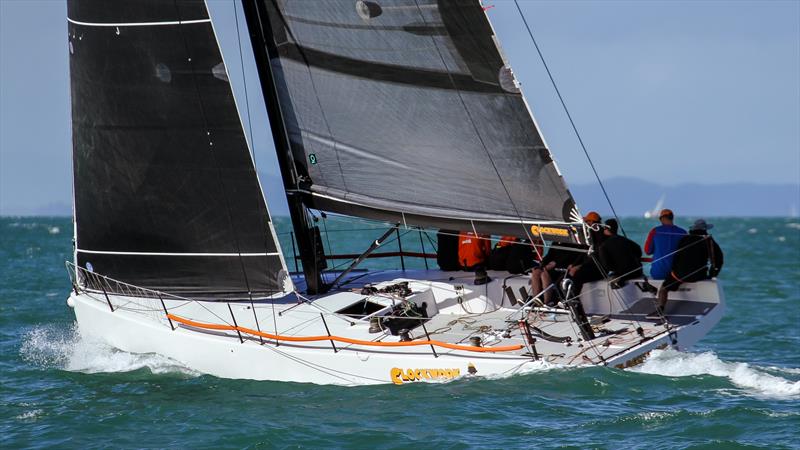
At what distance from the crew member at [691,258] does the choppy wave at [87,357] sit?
5.34 meters

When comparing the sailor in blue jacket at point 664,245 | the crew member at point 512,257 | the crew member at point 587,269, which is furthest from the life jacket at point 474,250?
the sailor in blue jacket at point 664,245

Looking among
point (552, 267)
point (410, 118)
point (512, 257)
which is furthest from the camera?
point (512, 257)

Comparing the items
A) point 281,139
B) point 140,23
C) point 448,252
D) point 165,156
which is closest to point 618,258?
point 448,252

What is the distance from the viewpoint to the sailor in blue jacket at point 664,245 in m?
12.5

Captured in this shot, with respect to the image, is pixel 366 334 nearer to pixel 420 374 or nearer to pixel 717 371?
pixel 420 374

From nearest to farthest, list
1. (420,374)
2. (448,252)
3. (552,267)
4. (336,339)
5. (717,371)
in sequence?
(420,374) < (336,339) < (717,371) < (552,267) < (448,252)

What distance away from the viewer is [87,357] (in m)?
13.1

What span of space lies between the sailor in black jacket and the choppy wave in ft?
17.6

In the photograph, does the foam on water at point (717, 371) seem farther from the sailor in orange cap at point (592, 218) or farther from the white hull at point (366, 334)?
the sailor in orange cap at point (592, 218)

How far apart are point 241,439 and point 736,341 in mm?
9335

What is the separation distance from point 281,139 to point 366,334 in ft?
8.63

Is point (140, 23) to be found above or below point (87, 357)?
above

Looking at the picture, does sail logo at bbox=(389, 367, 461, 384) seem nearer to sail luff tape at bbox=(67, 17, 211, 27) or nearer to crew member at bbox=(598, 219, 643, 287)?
crew member at bbox=(598, 219, 643, 287)

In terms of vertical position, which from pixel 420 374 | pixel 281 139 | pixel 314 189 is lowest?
pixel 420 374
